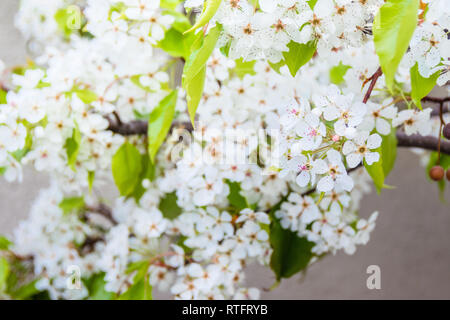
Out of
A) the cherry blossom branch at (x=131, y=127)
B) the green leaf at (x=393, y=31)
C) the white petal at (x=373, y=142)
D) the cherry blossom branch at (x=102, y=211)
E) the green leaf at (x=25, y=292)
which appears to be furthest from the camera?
the cherry blossom branch at (x=102, y=211)

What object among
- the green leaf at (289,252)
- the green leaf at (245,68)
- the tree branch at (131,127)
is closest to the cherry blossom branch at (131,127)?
the tree branch at (131,127)

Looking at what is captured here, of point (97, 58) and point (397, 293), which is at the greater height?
point (97, 58)

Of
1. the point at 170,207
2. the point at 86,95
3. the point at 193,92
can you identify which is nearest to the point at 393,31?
the point at 193,92

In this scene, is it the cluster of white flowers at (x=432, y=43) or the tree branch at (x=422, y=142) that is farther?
the tree branch at (x=422, y=142)

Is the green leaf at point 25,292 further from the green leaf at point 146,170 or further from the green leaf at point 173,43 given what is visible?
the green leaf at point 173,43

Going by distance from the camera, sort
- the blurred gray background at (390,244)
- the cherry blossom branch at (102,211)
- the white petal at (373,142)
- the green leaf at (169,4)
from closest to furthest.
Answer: the white petal at (373,142) → the green leaf at (169,4) → the cherry blossom branch at (102,211) → the blurred gray background at (390,244)

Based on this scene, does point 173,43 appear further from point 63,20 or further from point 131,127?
point 63,20
